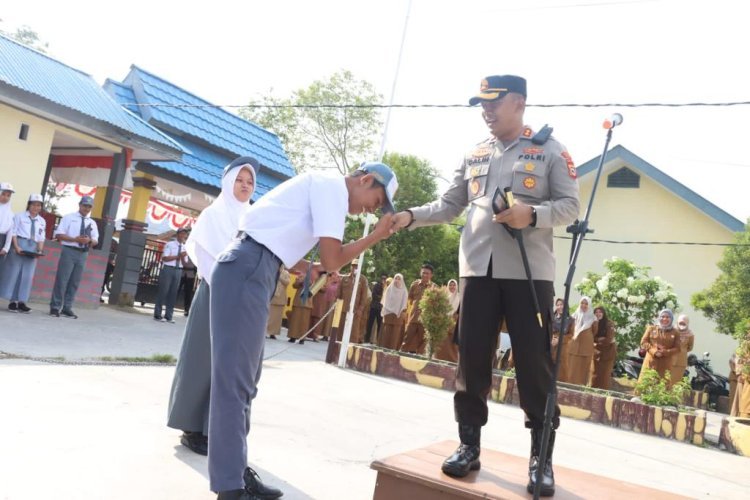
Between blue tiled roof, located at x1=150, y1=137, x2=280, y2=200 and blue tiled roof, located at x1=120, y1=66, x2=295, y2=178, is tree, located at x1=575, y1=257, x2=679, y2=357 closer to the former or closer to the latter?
blue tiled roof, located at x1=150, y1=137, x2=280, y2=200

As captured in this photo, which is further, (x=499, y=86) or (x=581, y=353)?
(x=581, y=353)

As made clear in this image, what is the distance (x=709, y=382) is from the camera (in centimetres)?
1586

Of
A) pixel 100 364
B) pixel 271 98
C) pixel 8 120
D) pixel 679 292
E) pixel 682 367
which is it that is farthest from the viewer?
pixel 271 98

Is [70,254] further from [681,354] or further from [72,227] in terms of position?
[681,354]

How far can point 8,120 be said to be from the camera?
409 inches

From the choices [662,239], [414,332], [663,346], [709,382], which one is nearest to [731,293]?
[709,382]

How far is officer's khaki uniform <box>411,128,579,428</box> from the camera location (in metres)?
3.09

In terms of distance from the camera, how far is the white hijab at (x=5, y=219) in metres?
9.28

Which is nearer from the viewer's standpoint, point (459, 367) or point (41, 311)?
point (459, 367)

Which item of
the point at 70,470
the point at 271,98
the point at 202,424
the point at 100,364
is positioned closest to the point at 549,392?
the point at 202,424

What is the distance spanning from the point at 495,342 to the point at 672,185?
57.3ft

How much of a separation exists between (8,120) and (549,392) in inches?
404

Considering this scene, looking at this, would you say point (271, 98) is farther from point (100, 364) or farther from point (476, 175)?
point (476, 175)

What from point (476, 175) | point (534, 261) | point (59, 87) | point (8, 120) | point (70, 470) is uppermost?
point (59, 87)
